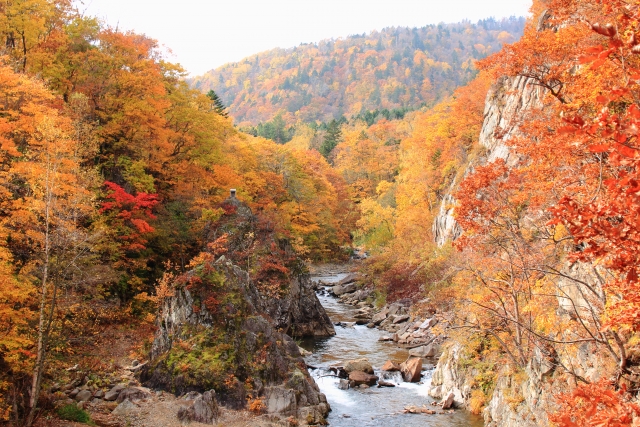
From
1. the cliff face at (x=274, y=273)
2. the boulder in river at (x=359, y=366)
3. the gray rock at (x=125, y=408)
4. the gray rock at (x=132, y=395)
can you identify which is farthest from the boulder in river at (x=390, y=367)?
the gray rock at (x=125, y=408)

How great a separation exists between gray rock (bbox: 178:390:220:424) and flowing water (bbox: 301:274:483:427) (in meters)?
4.82

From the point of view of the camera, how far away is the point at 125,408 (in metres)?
16.0

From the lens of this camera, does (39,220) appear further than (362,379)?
No

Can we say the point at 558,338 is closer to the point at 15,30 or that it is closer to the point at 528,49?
the point at 528,49

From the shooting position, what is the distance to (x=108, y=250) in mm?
23844

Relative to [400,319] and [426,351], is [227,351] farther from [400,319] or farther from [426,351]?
[400,319]

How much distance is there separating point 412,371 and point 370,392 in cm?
267

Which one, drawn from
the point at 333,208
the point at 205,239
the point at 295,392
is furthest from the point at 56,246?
the point at 333,208

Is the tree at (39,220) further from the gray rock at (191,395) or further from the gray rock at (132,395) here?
the gray rock at (191,395)

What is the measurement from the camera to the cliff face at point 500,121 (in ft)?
84.0

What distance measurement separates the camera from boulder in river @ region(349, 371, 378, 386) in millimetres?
A: 21619

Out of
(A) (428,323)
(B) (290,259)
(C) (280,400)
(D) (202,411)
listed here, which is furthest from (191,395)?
(A) (428,323)

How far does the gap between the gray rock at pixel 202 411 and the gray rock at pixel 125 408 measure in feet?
5.96

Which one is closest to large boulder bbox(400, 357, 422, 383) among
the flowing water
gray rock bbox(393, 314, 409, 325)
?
the flowing water
